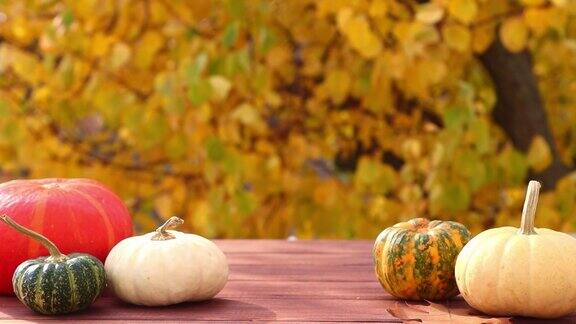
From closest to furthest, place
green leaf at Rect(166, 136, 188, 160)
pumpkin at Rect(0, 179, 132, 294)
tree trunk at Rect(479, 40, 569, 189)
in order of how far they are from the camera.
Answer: pumpkin at Rect(0, 179, 132, 294) → green leaf at Rect(166, 136, 188, 160) → tree trunk at Rect(479, 40, 569, 189)

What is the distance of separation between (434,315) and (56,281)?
0.55 m

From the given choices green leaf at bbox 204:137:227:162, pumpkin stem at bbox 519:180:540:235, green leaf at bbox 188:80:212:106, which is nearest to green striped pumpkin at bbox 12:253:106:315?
pumpkin stem at bbox 519:180:540:235

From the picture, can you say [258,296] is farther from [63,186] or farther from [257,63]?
[257,63]

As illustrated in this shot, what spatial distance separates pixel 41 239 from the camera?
5.12ft

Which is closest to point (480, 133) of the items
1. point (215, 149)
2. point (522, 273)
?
point (215, 149)

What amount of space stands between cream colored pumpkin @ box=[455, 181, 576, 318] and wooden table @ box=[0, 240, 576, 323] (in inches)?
2.6

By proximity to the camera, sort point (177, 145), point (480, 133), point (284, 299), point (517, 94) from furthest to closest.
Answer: point (517, 94) < point (177, 145) < point (480, 133) < point (284, 299)

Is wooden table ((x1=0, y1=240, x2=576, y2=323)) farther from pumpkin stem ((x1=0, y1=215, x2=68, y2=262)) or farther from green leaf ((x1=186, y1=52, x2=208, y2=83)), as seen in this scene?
green leaf ((x1=186, y1=52, x2=208, y2=83))

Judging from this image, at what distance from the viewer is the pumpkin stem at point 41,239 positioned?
1557 millimetres

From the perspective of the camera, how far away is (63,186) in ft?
5.91

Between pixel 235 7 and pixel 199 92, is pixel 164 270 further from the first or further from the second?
pixel 235 7

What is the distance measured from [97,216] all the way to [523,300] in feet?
2.33

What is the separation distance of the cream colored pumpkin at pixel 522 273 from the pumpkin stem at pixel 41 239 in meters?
0.60

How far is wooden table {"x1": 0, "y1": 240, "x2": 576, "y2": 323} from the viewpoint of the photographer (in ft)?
5.03
